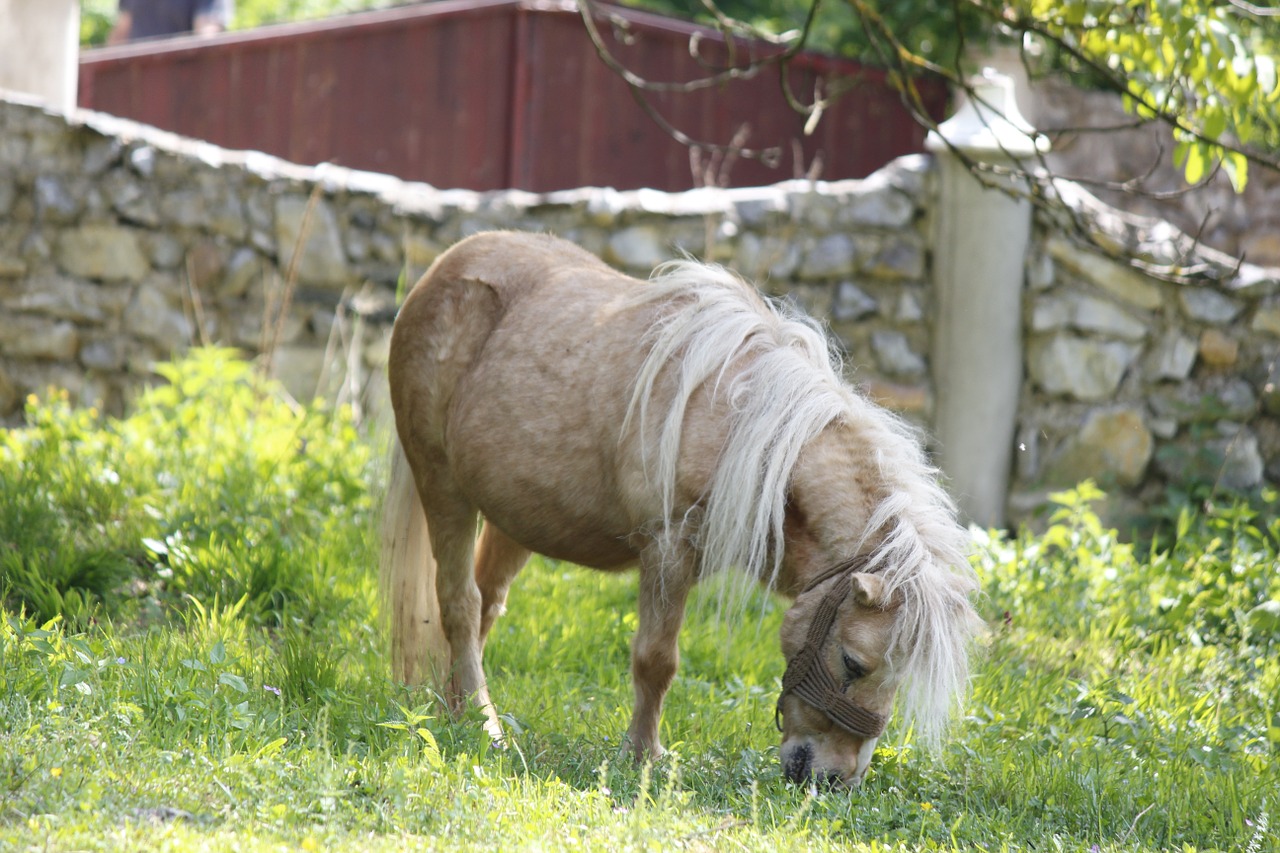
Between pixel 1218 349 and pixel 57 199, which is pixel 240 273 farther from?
pixel 1218 349

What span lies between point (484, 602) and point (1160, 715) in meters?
2.16

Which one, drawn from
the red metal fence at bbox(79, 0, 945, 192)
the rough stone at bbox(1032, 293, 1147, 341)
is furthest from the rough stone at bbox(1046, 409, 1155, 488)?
the red metal fence at bbox(79, 0, 945, 192)

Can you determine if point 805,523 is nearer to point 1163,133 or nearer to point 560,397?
point 560,397

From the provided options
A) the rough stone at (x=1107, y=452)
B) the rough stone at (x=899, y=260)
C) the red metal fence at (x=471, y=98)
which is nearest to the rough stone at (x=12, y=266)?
the red metal fence at (x=471, y=98)

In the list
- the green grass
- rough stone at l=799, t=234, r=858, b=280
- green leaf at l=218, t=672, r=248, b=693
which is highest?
rough stone at l=799, t=234, r=858, b=280

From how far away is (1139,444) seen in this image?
703 centimetres

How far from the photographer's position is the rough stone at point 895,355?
7.43m

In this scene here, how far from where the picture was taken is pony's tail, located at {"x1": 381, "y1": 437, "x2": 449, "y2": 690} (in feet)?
13.5

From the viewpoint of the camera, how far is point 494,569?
434 centimetres

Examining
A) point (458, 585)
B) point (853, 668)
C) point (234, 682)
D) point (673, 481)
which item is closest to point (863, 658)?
point (853, 668)

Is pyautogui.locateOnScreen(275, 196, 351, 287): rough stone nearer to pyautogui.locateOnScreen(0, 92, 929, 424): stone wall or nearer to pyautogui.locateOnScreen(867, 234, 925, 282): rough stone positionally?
pyautogui.locateOnScreen(0, 92, 929, 424): stone wall

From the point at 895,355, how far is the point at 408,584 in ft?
13.1

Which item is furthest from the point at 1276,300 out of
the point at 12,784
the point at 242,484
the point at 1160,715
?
the point at 12,784

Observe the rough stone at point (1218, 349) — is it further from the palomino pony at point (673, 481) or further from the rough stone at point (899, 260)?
the palomino pony at point (673, 481)
